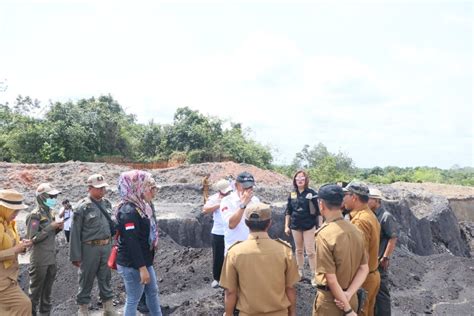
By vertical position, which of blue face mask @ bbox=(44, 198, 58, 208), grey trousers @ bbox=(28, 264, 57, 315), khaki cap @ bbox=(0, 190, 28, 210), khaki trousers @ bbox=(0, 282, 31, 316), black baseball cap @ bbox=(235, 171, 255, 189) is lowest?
grey trousers @ bbox=(28, 264, 57, 315)

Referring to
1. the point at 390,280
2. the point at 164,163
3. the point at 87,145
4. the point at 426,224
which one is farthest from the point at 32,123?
the point at 390,280

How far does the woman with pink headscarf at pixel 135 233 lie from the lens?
427 cm

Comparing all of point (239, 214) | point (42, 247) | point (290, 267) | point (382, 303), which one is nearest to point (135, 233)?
point (239, 214)

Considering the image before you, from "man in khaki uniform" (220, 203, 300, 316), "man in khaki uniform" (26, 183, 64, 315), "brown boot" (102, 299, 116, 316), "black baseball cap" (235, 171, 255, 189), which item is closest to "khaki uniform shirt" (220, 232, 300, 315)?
"man in khaki uniform" (220, 203, 300, 316)

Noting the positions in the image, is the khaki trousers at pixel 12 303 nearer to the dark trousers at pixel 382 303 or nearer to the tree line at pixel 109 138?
the dark trousers at pixel 382 303

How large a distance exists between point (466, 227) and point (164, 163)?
18.0 m

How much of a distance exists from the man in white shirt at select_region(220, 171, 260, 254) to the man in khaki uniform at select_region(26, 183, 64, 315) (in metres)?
1.95

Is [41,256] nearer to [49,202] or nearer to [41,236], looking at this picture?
[41,236]

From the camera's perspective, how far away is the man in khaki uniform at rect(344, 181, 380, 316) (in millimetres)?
4352

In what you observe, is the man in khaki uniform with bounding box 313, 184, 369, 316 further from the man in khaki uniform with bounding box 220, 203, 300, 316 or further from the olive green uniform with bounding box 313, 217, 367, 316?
the man in khaki uniform with bounding box 220, 203, 300, 316

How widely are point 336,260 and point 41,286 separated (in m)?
3.92

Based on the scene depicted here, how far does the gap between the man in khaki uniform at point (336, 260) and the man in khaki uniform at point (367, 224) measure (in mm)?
720

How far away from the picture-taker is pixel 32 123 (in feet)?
93.8

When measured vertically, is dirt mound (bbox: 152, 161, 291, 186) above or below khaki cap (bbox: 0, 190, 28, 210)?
below
